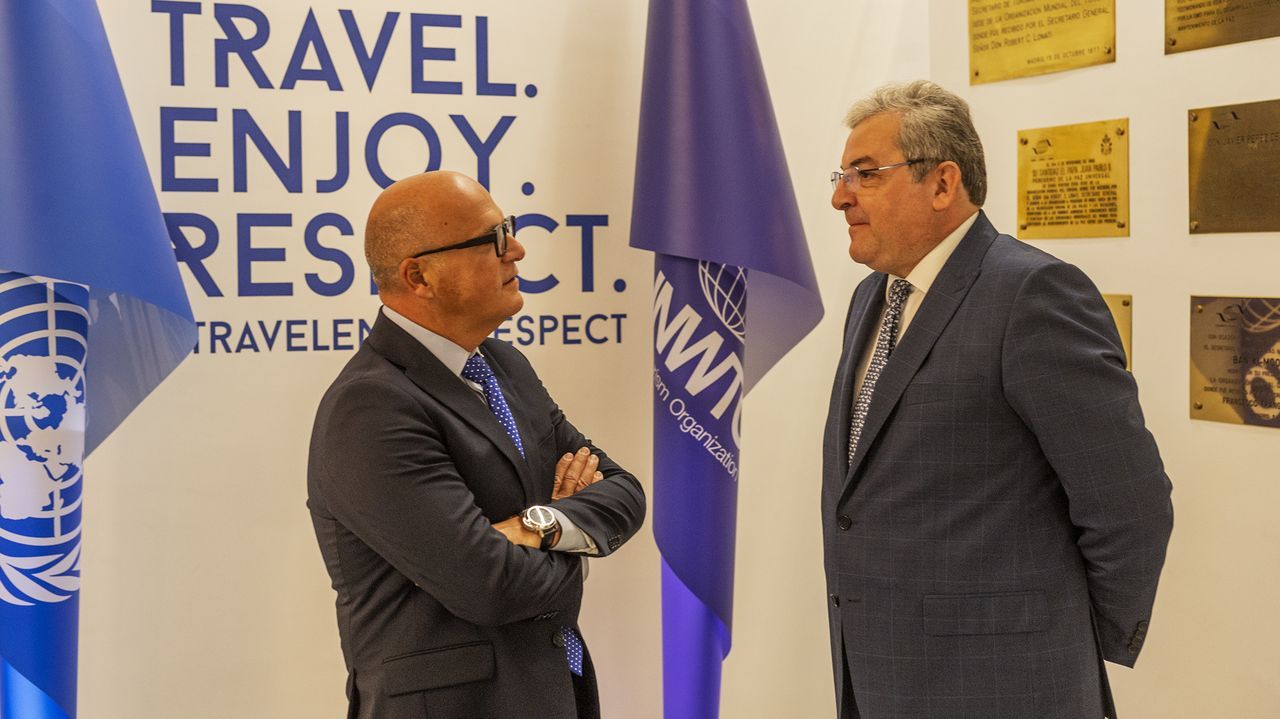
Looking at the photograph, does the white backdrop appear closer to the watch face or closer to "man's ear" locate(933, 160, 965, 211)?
"man's ear" locate(933, 160, 965, 211)

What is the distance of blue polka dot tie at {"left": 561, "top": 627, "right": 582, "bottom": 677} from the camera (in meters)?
2.07

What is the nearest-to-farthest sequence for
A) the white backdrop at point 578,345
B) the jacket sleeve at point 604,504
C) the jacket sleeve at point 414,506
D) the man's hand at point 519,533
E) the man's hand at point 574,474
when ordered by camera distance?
the jacket sleeve at point 414,506 < the man's hand at point 519,533 < the jacket sleeve at point 604,504 < the man's hand at point 574,474 < the white backdrop at point 578,345

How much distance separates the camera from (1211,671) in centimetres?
267

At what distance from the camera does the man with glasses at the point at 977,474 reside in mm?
1868

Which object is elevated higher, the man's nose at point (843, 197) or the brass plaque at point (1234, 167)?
the brass plaque at point (1234, 167)

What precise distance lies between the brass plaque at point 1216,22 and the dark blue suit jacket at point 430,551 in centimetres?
179

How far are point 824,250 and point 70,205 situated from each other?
2149 mm

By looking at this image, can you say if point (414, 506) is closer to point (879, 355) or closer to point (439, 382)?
point (439, 382)

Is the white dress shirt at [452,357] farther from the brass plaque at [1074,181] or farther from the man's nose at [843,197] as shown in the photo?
the brass plaque at [1074,181]

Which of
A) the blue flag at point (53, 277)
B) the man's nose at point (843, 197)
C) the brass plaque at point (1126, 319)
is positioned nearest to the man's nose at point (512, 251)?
the man's nose at point (843, 197)

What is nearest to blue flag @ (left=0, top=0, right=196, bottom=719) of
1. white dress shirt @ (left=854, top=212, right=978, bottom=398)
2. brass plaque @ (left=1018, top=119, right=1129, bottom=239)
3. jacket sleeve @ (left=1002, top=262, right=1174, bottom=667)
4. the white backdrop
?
the white backdrop

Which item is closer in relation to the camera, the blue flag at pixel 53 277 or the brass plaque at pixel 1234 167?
the blue flag at pixel 53 277

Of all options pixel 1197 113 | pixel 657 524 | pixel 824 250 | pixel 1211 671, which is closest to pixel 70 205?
pixel 657 524

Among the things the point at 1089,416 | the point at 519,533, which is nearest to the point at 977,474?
the point at 1089,416
